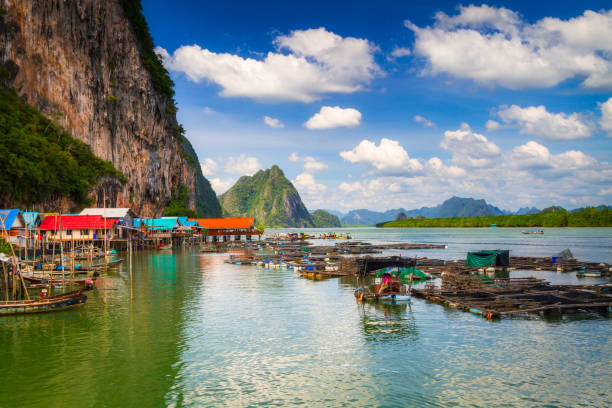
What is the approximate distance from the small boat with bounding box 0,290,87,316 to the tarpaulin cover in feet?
142

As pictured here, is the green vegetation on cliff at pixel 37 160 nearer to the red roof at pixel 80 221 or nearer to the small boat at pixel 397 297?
the red roof at pixel 80 221

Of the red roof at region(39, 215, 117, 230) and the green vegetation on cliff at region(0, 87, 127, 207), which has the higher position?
the green vegetation on cliff at region(0, 87, 127, 207)

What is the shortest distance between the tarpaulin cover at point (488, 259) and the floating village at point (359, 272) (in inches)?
4.5

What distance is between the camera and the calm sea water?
576 inches

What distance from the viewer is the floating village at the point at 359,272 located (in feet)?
88.9

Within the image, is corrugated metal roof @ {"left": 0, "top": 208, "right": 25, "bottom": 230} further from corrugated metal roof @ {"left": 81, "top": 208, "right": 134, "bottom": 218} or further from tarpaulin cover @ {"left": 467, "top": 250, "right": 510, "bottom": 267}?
tarpaulin cover @ {"left": 467, "top": 250, "right": 510, "bottom": 267}

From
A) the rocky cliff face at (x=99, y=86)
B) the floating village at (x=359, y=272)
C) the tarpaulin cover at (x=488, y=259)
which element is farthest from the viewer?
the rocky cliff face at (x=99, y=86)

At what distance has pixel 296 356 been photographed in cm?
1875

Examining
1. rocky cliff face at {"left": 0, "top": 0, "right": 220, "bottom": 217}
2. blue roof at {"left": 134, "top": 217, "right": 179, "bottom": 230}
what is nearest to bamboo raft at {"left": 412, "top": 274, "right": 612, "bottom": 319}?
rocky cliff face at {"left": 0, "top": 0, "right": 220, "bottom": 217}

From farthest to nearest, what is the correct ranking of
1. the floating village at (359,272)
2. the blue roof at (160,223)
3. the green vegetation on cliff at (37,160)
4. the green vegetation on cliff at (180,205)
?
1. the green vegetation on cliff at (180,205)
2. the blue roof at (160,223)
3. the green vegetation on cliff at (37,160)
4. the floating village at (359,272)

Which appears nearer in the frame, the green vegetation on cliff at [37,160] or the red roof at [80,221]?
the green vegetation on cliff at [37,160]

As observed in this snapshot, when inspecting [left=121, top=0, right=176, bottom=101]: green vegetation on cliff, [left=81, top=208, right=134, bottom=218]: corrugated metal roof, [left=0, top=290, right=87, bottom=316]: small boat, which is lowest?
[left=0, top=290, right=87, bottom=316]: small boat

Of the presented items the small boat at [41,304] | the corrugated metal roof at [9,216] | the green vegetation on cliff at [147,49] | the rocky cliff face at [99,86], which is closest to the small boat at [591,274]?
the small boat at [41,304]

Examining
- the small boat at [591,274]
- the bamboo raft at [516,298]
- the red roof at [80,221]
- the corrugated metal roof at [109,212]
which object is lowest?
the small boat at [591,274]
